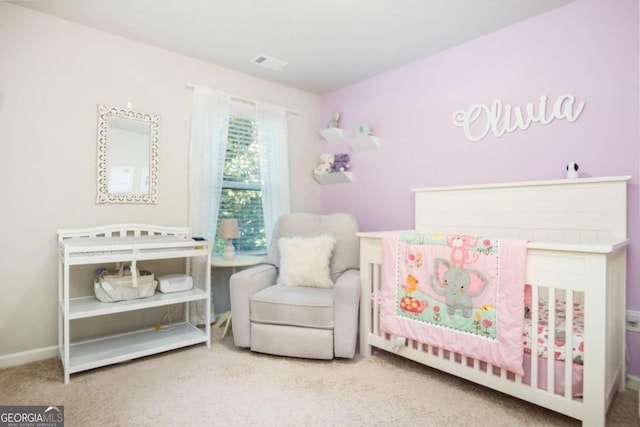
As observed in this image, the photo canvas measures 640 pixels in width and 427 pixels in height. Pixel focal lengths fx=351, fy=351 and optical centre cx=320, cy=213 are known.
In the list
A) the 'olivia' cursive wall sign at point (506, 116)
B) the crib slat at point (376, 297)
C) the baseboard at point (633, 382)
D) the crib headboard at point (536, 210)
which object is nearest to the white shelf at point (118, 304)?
the crib slat at point (376, 297)

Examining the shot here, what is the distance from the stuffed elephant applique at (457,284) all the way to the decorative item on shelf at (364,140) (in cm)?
160

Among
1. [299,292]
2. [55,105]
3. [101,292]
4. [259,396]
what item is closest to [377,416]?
[259,396]

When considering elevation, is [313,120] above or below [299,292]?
above

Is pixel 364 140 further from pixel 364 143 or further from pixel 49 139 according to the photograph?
pixel 49 139

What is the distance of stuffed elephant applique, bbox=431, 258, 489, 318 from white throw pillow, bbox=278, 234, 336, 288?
2.88 ft

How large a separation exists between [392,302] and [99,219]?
2.08m

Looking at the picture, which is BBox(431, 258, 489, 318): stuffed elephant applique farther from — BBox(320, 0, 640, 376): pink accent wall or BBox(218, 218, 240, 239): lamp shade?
BBox(218, 218, 240, 239): lamp shade

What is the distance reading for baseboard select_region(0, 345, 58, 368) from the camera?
2154mm

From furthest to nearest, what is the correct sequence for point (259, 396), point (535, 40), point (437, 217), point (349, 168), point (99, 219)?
point (349, 168) < point (437, 217) < point (99, 219) < point (535, 40) < point (259, 396)

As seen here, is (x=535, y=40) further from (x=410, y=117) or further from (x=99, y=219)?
(x=99, y=219)

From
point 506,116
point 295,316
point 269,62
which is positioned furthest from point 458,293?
point 269,62

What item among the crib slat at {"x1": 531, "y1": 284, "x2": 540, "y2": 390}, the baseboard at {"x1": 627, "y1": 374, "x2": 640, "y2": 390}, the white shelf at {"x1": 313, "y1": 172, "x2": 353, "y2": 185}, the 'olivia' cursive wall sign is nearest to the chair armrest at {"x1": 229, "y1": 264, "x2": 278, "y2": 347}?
the white shelf at {"x1": 313, "y1": 172, "x2": 353, "y2": 185}

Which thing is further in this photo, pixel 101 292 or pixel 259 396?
pixel 101 292

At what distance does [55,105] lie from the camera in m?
2.31
